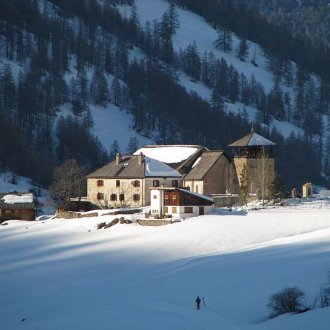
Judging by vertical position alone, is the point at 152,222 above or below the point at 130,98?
below

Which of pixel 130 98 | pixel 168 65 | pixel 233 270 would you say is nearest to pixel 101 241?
pixel 233 270

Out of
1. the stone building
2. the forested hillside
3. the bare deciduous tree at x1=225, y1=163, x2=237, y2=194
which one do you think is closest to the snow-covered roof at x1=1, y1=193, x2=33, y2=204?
the stone building

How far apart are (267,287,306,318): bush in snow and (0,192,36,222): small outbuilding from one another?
4623cm

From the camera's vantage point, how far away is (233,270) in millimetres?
37500

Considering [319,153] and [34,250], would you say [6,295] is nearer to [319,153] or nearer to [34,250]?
[34,250]

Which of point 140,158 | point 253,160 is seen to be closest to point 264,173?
point 253,160

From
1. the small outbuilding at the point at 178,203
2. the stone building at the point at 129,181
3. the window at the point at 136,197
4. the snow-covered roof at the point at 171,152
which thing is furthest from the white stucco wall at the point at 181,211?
the snow-covered roof at the point at 171,152

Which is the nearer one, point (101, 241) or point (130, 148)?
point (101, 241)

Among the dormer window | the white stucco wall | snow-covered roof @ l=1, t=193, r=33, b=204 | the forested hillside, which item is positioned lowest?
the white stucco wall

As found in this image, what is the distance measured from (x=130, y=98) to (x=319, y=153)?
39.4 meters

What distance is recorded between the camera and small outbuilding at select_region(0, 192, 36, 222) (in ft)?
238

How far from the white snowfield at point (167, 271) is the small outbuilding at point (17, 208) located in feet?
37.0

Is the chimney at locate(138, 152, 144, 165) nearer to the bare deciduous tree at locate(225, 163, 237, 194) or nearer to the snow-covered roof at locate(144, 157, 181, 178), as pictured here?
the snow-covered roof at locate(144, 157, 181, 178)

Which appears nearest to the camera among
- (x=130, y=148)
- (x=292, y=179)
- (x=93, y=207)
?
(x=93, y=207)
